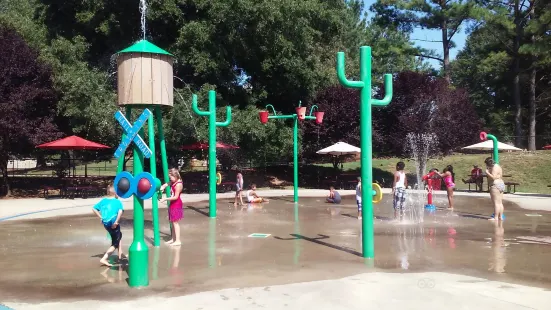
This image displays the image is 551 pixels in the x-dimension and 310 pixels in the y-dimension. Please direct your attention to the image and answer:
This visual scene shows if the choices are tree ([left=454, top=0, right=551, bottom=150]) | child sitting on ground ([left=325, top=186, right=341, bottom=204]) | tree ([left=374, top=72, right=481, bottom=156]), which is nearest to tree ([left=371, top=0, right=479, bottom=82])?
tree ([left=454, top=0, right=551, bottom=150])

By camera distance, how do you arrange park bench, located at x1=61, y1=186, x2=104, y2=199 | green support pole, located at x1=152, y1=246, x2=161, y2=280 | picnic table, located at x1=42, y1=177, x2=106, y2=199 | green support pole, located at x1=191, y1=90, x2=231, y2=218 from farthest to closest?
park bench, located at x1=61, y1=186, x2=104, y2=199
picnic table, located at x1=42, y1=177, x2=106, y2=199
green support pole, located at x1=191, y1=90, x2=231, y2=218
green support pole, located at x1=152, y1=246, x2=161, y2=280

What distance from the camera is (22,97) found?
20.7 meters

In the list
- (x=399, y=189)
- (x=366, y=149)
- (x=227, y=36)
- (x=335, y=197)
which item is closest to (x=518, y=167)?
(x=335, y=197)

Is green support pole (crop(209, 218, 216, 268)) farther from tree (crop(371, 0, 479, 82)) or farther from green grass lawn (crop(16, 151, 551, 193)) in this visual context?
tree (crop(371, 0, 479, 82))

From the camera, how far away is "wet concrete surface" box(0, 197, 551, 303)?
701 centimetres

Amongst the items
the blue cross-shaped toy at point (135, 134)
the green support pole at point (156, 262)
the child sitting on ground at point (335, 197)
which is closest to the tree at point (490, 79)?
the child sitting on ground at point (335, 197)

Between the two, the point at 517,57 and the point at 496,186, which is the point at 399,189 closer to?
the point at 496,186

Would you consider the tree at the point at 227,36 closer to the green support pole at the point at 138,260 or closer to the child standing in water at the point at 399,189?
the child standing in water at the point at 399,189

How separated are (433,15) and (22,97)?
116 ft

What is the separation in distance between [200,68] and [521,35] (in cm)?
3164

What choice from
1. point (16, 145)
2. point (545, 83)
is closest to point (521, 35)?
point (545, 83)

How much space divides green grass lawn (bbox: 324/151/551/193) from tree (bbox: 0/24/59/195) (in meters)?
23.2

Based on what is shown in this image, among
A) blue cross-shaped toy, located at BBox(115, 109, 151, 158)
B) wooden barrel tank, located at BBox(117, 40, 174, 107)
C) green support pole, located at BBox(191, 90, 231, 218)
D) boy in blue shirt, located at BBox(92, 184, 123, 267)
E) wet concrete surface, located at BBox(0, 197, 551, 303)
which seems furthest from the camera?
green support pole, located at BBox(191, 90, 231, 218)

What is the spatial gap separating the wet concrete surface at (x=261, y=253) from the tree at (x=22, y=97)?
7816 mm
